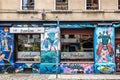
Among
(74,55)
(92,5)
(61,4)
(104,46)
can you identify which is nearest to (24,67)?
(74,55)

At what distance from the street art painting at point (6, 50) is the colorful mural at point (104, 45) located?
584 centimetres

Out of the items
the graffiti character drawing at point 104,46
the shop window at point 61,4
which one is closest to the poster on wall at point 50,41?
the shop window at point 61,4

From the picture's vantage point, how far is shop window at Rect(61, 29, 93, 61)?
806 inches

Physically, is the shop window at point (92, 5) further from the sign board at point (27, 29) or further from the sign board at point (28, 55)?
the sign board at point (28, 55)

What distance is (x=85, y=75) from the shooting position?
19.2 meters

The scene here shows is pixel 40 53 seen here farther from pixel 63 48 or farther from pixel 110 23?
pixel 110 23

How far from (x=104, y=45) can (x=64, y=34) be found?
9.45 feet

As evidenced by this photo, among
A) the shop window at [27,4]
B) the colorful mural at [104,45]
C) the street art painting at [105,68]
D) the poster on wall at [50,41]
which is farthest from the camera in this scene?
the shop window at [27,4]

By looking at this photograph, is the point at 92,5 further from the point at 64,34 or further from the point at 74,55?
the point at 74,55

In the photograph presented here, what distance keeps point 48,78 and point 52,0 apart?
576 centimetres

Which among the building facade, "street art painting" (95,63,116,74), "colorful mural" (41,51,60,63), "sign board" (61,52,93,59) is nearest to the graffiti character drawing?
the building facade

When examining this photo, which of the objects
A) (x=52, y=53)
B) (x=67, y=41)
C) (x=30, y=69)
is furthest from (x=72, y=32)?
(x=30, y=69)

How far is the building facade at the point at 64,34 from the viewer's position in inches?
787

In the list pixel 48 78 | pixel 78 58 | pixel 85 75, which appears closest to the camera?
pixel 48 78
